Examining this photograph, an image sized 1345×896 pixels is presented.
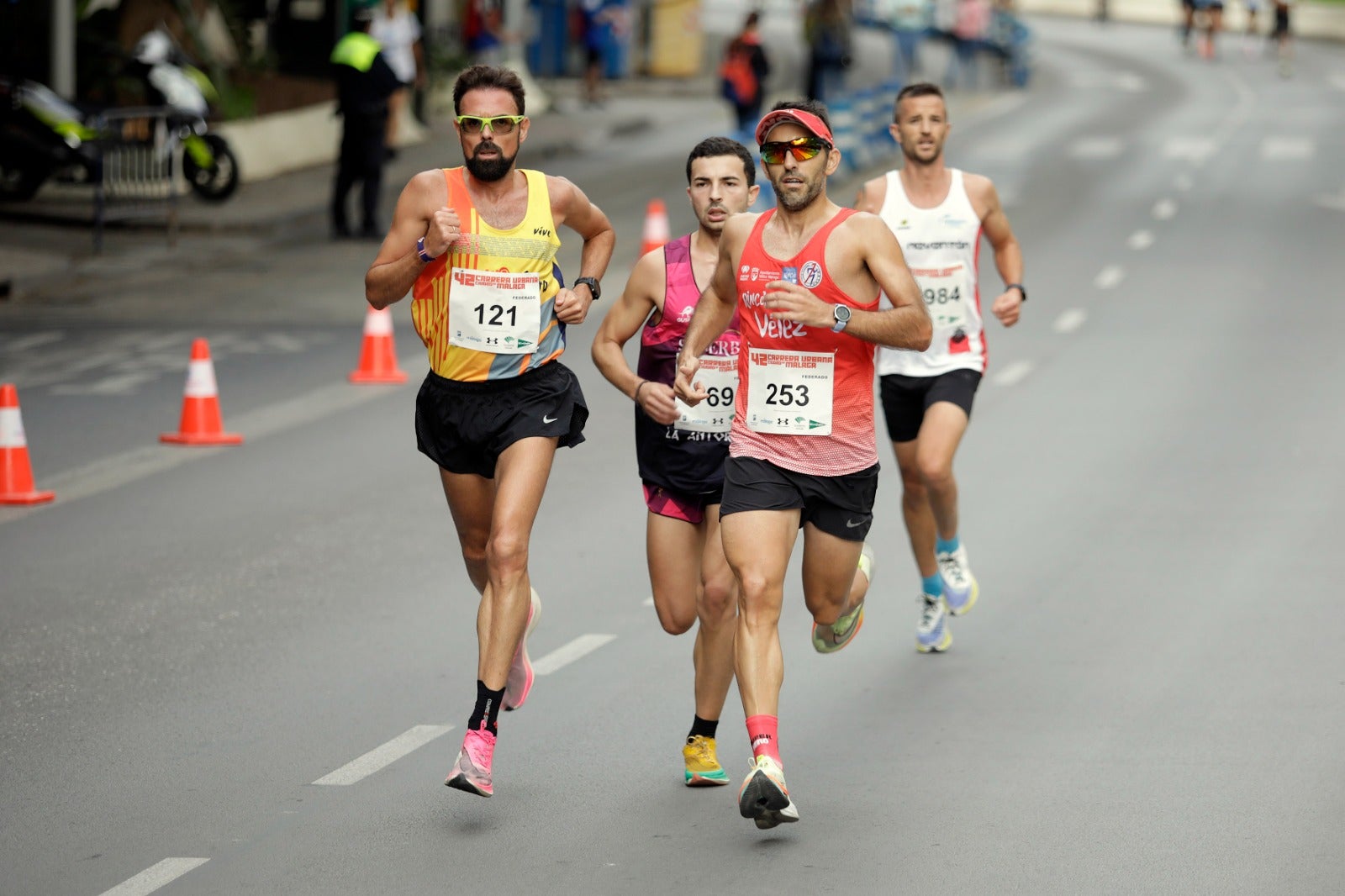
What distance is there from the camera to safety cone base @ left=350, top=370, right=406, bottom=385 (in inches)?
607

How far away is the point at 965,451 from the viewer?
13.3m

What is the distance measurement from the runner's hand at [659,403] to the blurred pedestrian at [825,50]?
26959 millimetres

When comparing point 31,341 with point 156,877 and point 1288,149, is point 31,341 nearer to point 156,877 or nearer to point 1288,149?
point 156,877

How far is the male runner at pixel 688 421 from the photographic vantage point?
7070 mm

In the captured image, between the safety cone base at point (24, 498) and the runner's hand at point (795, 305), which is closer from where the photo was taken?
the runner's hand at point (795, 305)

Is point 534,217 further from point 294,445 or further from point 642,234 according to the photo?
point 642,234

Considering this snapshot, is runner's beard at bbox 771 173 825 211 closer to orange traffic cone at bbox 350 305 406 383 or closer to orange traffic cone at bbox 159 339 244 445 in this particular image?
orange traffic cone at bbox 159 339 244 445

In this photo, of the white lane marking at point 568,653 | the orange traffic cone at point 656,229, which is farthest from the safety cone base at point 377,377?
the white lane marking at point 568,653

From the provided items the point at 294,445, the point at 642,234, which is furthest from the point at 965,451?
the point at 642,234

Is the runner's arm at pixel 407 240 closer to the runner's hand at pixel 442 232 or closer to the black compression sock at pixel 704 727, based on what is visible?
→ the runner's hand at pixel 442 232

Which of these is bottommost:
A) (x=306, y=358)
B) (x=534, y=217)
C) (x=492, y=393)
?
(x=306, y=358)

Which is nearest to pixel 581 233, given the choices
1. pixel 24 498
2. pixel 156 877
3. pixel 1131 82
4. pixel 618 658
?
pixel 618 658

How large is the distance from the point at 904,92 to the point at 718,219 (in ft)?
7.47

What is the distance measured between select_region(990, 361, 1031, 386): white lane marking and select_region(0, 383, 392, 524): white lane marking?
4342 mm
